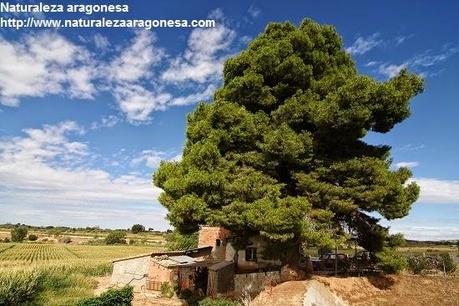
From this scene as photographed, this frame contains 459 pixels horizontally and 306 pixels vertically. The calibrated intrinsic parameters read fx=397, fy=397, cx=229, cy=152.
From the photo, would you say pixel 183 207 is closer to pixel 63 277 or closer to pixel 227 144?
pixel 227 144

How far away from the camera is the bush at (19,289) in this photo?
19.9 metres

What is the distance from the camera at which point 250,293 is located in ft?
70.0

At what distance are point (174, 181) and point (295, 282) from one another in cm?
718

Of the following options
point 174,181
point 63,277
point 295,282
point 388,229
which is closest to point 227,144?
point 174,181

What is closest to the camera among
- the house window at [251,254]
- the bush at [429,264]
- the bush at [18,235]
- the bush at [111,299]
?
the bush at [111,299]

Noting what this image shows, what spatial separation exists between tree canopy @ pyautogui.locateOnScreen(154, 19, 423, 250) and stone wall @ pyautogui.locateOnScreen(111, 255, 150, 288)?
449 inches

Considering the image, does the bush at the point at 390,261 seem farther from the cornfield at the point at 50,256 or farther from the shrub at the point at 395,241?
the cornfield at the point at 50,256

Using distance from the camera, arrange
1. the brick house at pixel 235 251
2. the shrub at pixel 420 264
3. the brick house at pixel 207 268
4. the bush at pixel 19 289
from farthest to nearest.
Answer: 1. the shrub at pixel 420 264
2. the brick house at pixel 235 251
3. the brick house at pixel 207 268
4. the bush at pixel 19 289

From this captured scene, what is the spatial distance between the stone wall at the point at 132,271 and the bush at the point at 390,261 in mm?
16804

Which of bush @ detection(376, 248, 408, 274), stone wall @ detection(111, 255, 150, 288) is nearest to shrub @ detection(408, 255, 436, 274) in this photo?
bush @ detection(376, 248, 408, 274)

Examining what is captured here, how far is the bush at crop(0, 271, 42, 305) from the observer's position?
19859mm

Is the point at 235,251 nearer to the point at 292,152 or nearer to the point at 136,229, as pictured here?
the point at 292,152

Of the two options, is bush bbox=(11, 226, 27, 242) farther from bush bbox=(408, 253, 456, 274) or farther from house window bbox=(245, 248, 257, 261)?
bush bbox=(408, 253, 456, 274)

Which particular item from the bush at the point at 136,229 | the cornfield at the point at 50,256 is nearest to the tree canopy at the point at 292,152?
the cornfield at the point at 50,256
